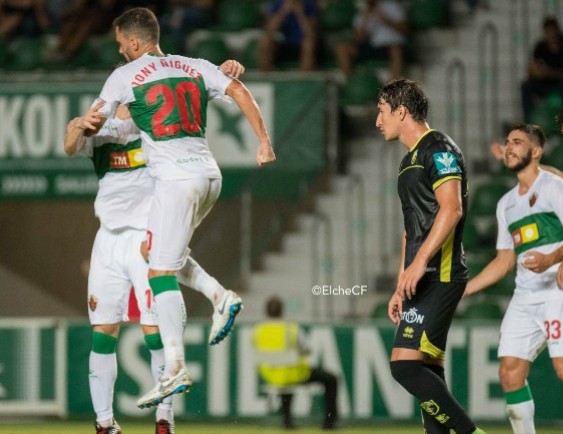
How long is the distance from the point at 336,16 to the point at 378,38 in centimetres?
87

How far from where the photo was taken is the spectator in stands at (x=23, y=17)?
15.6 meters

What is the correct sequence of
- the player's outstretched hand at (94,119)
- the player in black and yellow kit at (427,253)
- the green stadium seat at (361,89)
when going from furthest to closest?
the green stadium seat at (361,89), the player's outstretched hand at (94,119), the player in black and yellow kit at (427,253)

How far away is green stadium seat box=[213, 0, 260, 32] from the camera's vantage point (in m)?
15.3

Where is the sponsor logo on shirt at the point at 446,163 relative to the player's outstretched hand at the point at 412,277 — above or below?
above

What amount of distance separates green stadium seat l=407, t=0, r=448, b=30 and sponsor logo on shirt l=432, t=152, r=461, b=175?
8.35 meters

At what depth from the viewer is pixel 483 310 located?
12.2 m

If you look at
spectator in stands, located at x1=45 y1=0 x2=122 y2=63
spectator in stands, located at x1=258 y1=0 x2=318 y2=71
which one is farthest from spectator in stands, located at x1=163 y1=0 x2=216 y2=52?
spectator in stands, located at x1=258 y1=0 x2=318 y2=71

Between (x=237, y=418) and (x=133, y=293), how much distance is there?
3664 mm

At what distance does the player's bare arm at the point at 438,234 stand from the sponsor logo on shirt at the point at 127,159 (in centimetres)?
236

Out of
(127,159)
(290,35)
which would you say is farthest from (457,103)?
(127,159)

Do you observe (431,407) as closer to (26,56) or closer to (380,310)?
(380,310)

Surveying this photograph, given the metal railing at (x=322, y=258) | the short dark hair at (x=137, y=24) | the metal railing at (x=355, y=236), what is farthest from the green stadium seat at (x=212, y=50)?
the short dark hair at (x=137, y=24)

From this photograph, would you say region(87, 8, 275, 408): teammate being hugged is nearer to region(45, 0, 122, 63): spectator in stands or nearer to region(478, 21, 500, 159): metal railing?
region(478, 21, 500, 159): metal railing

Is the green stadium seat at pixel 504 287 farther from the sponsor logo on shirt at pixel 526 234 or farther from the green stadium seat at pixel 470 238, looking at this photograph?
the sponsor logo on shirt at pixel 526 234
